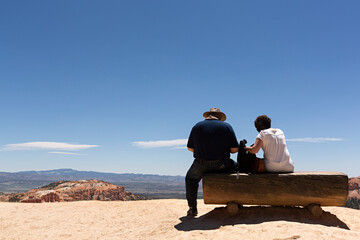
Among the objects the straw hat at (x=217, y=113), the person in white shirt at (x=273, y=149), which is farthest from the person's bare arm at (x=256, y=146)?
the straw hat at (x=217, y=113)

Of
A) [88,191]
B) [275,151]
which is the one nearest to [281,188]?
[275,151]

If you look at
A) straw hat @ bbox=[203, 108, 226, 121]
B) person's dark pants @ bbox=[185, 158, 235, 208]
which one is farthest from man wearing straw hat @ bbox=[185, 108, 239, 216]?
straw hat @ bbox=[203, 108, 226, 121]

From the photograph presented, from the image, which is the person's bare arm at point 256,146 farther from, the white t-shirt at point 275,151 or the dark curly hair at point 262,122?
the dark curly hair at point 262,122

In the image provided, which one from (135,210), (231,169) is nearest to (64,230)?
(135,210)

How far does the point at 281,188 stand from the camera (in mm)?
6703

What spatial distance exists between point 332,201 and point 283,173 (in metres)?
1.28

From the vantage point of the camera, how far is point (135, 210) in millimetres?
10398

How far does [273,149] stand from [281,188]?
3.15ft

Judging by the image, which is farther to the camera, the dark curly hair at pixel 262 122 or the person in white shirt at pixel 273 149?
the dark curly hair at pixel 262 122

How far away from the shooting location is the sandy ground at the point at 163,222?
18.8 feet

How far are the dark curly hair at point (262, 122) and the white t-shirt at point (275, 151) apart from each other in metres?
0.19

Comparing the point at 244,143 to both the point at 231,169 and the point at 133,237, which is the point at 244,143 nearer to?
the point at 231,169

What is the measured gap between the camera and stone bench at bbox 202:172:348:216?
6570 mm

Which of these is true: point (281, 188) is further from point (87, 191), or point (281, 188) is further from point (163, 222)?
point (87, 191)
